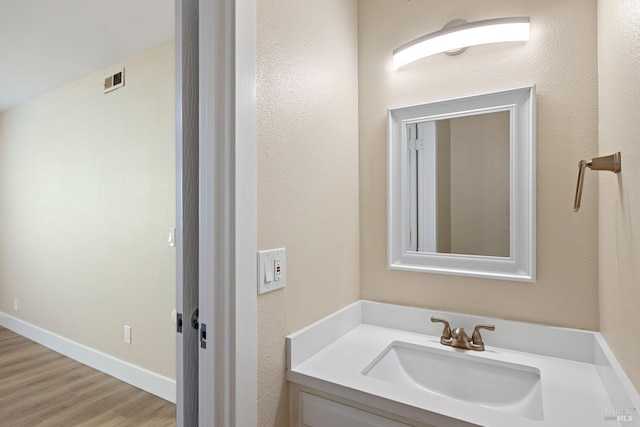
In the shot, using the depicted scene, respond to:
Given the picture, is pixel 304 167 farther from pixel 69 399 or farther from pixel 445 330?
pixel 69 399

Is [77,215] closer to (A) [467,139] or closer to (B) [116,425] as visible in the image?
(B) [116,425]

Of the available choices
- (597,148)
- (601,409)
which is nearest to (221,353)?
(601,409)

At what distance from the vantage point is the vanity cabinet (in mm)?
968

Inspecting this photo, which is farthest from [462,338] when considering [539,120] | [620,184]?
[539,120]

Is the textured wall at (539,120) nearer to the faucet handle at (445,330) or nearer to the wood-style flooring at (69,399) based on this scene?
the faucet handle at (445,330)

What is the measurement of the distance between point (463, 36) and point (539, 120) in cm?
42

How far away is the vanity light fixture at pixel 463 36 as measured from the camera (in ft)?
4.14

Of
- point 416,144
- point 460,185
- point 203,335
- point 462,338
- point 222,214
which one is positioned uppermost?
point 416,144

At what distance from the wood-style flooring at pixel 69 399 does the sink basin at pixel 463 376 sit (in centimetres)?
158

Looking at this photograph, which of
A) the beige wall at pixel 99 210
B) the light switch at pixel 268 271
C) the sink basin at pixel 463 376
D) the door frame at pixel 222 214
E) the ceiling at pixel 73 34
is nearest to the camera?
the door frame at pixel 222 214

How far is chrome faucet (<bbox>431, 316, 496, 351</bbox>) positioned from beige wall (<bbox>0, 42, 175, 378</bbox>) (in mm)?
1726

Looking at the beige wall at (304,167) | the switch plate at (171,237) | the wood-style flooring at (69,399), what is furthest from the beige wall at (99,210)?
the beige wall at (304,167)

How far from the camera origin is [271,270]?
3.35 ft

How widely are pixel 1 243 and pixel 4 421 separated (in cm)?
267
